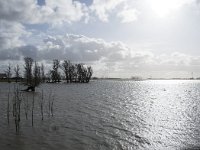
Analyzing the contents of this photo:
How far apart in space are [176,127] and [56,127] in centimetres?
1033

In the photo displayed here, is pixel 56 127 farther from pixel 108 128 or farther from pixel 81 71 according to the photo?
pixel 81 71

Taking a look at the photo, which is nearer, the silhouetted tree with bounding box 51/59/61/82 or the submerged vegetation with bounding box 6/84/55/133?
the submerged vegetation with bounding box 6/84/55/133

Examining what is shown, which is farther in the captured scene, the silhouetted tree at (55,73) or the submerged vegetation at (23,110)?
the silhouetted tree at (55,73)

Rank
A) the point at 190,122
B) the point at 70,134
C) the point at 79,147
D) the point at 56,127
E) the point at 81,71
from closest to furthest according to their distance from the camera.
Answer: the point at 79,147 → the point at 70,134 → the point at 56,127 → the point at 190,122 → the point at 81,71

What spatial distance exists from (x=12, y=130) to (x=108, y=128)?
749cm

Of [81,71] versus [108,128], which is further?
[81,71]

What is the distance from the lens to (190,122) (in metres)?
25.4

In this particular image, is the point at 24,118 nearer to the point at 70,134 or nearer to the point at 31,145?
the point at 70,134

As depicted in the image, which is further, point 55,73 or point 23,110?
point 55,73

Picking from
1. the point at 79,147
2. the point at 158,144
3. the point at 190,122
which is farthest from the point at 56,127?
the point at 190,122

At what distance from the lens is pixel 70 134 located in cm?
1897

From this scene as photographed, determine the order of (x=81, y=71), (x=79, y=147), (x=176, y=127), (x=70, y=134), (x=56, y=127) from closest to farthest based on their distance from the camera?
(x=79, y=147)
(x=70, y=134)
(x=56, y=127)
(x=176, y=127)
(x=81, y=71)

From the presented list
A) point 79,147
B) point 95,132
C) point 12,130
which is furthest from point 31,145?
point 95,132

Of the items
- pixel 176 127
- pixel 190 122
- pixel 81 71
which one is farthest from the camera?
pixel 81 71
